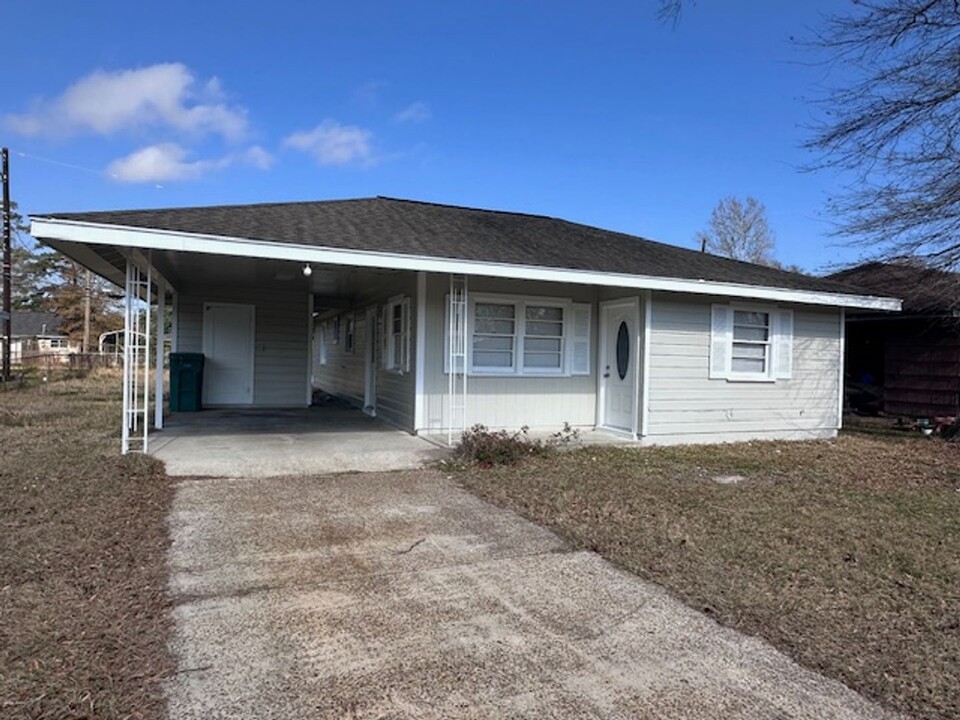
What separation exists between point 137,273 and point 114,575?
620 centimetres

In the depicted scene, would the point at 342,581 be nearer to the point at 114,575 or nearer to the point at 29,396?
the point at 114,575

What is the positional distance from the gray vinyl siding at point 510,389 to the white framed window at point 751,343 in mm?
2094

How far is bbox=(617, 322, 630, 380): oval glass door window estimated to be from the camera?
1073cm

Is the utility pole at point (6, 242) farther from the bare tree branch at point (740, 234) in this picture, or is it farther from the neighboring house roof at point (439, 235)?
the bare tree branch at point (740, 234)

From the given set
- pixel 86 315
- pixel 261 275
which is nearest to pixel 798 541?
pixel 261 275

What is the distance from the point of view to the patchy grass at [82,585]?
269 cm

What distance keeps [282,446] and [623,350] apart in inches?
226

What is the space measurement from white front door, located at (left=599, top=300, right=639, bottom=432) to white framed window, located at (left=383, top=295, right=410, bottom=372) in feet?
11.4

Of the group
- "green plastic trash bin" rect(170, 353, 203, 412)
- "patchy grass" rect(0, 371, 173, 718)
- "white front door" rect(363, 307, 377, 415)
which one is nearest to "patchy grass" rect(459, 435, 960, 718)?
"patchy grass" rect(0, 371, 173, 718)

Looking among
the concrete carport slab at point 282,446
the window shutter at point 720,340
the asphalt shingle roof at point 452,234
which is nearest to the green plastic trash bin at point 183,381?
the concrete carport slab at point 282,446

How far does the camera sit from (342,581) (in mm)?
4059

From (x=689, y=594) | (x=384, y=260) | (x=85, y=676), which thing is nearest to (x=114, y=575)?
(x=85, y=676)

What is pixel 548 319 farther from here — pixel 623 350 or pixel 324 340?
pixel 324 340

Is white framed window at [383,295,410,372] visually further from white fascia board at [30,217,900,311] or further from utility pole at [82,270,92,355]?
utility pole at [82,270,92,355]
